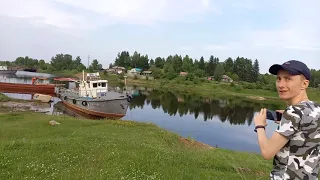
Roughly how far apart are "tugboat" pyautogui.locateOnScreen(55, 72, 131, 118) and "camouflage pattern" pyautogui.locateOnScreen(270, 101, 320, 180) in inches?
1459

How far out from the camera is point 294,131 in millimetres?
3412

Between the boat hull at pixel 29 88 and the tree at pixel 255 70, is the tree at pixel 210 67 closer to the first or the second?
the tree at pixel 255 70

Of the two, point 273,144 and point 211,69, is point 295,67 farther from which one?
point 211,69

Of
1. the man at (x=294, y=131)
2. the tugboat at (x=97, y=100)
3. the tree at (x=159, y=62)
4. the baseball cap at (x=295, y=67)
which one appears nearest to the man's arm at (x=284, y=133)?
the man at (x=294, y=131)

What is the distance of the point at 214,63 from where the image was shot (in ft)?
519

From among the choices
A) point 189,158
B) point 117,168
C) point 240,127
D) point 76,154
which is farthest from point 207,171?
point 240,127

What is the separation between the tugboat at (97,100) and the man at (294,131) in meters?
37.0

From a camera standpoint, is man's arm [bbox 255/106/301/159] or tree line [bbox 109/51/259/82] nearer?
man's arm [bbox 255/106/301/159]

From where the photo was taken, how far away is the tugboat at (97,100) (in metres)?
40.2

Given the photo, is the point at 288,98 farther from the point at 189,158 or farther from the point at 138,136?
the point at 138,136

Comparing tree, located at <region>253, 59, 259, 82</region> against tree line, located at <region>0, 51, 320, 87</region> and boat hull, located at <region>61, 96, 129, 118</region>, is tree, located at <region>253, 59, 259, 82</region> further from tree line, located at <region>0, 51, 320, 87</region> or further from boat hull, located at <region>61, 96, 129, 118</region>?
boat hull, located at <region>61, 96, 129, 118</region>

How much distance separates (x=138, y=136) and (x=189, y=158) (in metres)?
7.17

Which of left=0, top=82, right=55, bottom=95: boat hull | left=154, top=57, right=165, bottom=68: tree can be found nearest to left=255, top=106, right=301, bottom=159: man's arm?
left=0, top=82, right=55, bottom=95: boat hull

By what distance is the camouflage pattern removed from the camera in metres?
3.43
